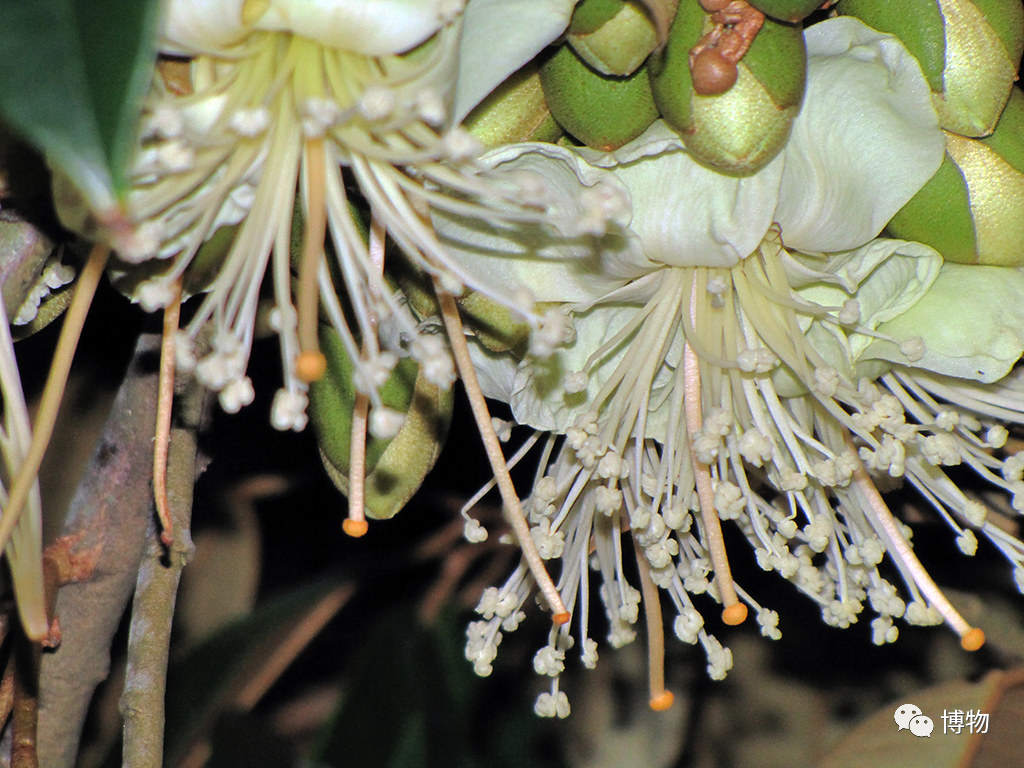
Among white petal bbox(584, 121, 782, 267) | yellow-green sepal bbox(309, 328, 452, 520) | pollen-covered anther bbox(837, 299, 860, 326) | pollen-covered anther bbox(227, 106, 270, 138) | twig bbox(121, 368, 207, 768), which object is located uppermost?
pollen-covered anther bbox(227, 106, 270, 138)

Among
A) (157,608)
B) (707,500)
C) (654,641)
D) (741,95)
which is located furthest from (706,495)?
(157,608)

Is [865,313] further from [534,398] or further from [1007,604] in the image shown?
[1007,604]

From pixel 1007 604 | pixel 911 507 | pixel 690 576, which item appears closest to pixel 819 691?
pixel 1007 604

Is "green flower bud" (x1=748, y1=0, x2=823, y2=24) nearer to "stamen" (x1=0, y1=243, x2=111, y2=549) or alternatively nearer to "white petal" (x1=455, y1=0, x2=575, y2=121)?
"white petal" (x1=455, y1=0, x2=575, y2=121)

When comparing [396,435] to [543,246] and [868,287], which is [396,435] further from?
[868,287]

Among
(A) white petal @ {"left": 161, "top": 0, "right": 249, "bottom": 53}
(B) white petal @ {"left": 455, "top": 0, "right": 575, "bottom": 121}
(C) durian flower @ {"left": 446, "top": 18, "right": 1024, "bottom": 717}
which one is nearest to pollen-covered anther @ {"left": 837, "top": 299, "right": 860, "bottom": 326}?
(C) durian flower @ {"left": 446, "top": 18, "right": 1024, "bottom": 717}

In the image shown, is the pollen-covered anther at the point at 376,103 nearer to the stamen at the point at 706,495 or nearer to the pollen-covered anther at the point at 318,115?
the pollen-covered anther at the point at 318,115
